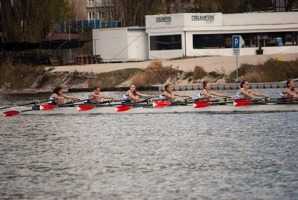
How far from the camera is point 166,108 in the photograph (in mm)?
40938

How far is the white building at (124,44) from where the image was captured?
7831cm

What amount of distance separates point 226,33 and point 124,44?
9088mm

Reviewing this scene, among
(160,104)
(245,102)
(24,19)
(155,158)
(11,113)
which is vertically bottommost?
(155,158)

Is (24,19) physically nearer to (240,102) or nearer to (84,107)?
(84,107)

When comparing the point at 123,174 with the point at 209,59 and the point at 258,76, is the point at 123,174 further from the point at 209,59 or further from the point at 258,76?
the point at 209,59

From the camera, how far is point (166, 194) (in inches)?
885

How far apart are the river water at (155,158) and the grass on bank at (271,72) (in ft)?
59.9

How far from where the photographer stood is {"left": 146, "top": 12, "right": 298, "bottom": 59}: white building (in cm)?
7575

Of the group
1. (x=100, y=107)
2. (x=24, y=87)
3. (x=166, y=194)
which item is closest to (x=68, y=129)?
(x=100, y=107)

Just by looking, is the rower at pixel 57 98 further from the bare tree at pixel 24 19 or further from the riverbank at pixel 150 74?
the bare tree at pixel 24 19

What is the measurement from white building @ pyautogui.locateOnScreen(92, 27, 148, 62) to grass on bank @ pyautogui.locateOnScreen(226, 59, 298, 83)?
715 inches

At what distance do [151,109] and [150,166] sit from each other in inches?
560

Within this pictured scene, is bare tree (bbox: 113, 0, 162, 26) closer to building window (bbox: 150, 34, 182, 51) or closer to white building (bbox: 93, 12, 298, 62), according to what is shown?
building window (bbox: 150, 34, 182, 51)

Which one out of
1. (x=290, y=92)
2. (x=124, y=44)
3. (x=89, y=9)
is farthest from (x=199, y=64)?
(x=89, y=9)
